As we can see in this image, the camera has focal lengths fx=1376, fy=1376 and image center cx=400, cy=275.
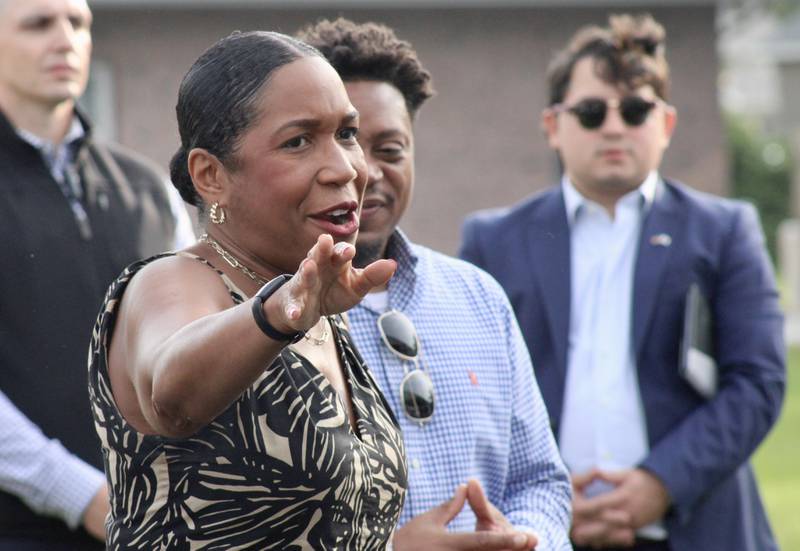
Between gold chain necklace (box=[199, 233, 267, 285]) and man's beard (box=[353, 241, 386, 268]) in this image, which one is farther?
man's beard (box=[353, 241, 386, 268])

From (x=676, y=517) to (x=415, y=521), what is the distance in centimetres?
172

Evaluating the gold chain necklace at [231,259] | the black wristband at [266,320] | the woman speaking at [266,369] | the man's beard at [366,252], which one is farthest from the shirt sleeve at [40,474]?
the black wristband at [266,320]

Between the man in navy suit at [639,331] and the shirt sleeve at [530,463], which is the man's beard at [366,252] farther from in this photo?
the man in navy suit at [639,331]

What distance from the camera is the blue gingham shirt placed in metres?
3.32

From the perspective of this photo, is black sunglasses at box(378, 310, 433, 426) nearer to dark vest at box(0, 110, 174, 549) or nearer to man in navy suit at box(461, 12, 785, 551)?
dark vest at box(0, 110, 174, 549)

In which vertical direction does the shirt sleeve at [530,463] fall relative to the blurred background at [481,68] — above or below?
above

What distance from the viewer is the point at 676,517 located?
460cm

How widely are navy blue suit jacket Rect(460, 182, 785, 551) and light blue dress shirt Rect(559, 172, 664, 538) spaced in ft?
0.14

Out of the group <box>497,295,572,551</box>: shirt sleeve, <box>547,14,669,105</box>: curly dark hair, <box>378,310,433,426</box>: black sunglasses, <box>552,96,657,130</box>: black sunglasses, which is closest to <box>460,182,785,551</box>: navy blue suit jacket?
<box>552,96,657,130</box>: black sunglasses

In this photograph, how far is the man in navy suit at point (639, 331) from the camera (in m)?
4.60

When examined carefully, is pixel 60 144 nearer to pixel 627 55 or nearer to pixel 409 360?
pixel 409 360

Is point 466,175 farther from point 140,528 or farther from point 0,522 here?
point 140,528

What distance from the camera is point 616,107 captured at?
5012mm

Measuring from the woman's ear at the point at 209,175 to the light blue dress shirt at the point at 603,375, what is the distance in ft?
7.95
